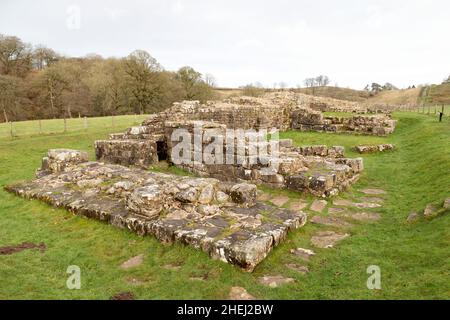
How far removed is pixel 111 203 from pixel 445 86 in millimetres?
78526

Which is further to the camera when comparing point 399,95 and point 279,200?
point 399,95

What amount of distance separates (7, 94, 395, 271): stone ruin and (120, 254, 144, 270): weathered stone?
1.83ft

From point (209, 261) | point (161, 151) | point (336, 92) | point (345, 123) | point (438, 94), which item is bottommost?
point (209, 261)

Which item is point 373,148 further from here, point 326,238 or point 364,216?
point 326,238

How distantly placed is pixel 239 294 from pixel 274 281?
67cm

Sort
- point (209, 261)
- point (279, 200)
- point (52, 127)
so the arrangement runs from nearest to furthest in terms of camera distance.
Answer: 1. point (209, 261)
2. point (279, 200)
3. point (52, 127)

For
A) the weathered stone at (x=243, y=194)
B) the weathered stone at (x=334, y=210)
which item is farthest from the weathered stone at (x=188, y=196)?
the weathered stone at (x=334, y=210)

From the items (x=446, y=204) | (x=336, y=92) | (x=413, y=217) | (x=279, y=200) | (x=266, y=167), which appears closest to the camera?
(x=446, y=204)

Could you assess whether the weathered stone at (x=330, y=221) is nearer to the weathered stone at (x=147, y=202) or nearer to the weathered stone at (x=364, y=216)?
the weathered stone at (x=364, y=216)

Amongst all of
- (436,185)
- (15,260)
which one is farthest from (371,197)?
(15,260)

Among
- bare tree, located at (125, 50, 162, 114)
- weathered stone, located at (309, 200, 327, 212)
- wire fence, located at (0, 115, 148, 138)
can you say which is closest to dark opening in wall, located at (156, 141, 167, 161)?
weathered stone, located at (309, 200, 327, 212)

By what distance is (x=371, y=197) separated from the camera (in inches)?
350

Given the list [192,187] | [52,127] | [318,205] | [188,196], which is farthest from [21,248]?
[52,127]

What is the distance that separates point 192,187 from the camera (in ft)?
24.0
